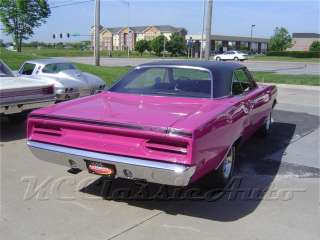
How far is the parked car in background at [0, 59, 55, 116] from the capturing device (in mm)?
7066

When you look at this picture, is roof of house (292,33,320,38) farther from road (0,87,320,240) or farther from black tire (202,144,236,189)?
black tire (202,144,236,189)

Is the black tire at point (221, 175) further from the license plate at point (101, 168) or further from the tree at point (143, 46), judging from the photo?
the tree at point (143, 46)

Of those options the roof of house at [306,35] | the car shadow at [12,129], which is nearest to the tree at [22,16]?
the car shadow at [12,129]

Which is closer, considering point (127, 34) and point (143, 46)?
point (143, 46)

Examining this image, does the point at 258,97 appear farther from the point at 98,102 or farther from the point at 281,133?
the point at 98,102

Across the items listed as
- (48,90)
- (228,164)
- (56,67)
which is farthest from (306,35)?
(228,164)

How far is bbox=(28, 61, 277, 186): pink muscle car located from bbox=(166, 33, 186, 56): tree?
2967 inches

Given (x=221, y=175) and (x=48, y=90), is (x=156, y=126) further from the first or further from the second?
(x=48, y=90)

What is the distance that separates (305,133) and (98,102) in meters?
4.87

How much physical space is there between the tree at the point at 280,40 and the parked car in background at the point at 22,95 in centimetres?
8981

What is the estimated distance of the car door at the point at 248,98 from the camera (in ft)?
18.3

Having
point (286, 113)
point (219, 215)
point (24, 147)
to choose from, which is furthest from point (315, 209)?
point (286, 113)

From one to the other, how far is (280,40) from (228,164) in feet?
303

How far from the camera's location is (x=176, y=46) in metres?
80.3
